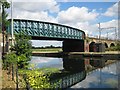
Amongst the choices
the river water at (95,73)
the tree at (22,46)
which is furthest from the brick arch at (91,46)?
the tree at (22,46)

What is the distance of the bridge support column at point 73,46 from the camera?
101662mm

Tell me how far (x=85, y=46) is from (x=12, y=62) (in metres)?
80.3

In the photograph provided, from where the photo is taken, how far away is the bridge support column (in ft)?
334

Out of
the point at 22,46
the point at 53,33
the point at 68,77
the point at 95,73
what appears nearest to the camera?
the point at 22,46

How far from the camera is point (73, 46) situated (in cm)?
10481

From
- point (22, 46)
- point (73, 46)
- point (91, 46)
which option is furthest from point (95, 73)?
point (91, 46)

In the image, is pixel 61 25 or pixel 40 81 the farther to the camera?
pixel 61 25

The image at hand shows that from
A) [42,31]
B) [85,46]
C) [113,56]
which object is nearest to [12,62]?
[42,31]

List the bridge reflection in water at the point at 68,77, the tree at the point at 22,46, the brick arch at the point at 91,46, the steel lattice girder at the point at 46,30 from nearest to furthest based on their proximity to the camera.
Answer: the bridge reflection in water at the point at 68,77 < the tree at the point at 22,46 < the steel lattice girder at the point at 46,30 < the brick arch at the point at 91,46

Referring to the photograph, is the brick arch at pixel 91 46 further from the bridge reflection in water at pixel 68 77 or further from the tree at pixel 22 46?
the tree at pixel 22 46

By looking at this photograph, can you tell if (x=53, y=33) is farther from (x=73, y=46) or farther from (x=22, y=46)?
(x=22, y=46)

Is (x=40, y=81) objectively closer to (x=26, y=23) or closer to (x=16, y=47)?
(x=16, y=47)

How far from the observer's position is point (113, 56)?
8356 centimetres

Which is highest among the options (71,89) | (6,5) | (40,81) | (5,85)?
(6,5)
